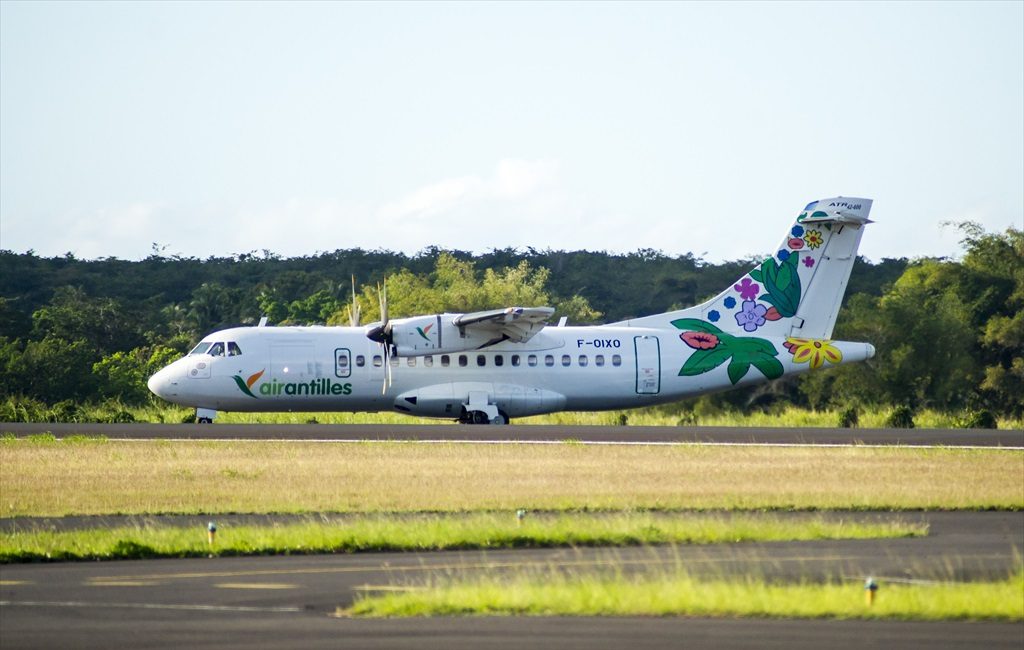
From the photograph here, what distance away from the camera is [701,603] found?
11688 millimetres

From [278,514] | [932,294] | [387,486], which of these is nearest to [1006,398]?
[932,294]

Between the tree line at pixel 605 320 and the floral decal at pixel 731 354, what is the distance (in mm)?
12947

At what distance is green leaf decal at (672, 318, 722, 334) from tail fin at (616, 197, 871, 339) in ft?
0.48

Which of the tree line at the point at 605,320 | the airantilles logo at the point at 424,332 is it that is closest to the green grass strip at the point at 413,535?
the airantilles logo at the point at 424,332

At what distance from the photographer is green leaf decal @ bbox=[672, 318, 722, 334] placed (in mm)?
36281

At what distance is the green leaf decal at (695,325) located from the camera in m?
36.3

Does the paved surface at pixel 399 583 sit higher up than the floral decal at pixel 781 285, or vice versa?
the floral decal at pixel 781 285

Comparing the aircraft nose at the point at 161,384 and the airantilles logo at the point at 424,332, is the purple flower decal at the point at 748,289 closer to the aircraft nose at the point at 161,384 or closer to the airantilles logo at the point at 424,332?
the airantilles logo at the point at 424,332


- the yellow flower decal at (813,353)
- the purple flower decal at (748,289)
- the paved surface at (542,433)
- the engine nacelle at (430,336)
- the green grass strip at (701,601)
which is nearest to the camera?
the green grass strip at (701,601)

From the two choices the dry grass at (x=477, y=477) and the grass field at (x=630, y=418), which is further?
the grass field at (x=630, y=418)

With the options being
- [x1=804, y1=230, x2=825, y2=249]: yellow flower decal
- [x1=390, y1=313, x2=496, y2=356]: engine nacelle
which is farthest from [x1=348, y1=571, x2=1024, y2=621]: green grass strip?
[x1=804, y1=230, x2=825, y2=249]: yellow flower decal

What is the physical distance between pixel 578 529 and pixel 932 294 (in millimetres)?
44203

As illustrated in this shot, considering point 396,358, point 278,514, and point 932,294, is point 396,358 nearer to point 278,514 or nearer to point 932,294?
point 278,514

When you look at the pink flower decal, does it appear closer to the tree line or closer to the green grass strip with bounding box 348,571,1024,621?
the tree line
